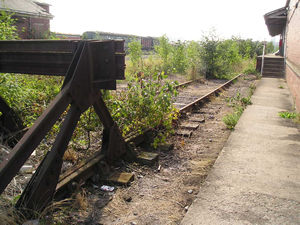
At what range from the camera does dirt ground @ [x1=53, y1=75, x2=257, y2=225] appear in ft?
9.66

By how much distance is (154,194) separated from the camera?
11.5 feet

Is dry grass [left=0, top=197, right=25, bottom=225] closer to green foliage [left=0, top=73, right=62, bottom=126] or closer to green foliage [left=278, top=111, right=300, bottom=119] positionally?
green foliage [left=0, top=73, right=62, bottom=126]

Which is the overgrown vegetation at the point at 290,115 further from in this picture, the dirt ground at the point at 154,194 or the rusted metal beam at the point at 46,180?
the rusted metal beam at the point at 46,180

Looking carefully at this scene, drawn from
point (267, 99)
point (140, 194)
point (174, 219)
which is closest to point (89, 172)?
point (140, 194)

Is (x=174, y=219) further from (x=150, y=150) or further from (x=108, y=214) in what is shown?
(x=150, y=150)

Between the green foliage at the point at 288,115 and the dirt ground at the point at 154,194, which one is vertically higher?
the green foliage at the point at 288,115

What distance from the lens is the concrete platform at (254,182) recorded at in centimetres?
270

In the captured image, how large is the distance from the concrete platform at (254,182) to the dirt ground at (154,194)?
0.97 feet

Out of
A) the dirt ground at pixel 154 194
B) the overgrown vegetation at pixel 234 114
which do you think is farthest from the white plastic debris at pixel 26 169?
the overgrown vegetation at pixel 234 114

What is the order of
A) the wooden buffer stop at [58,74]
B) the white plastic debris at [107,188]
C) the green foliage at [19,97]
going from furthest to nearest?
1. the green foliage at [19,97]
2. the white plastic debris at [107,188]
3. the wooden buffer stop at [58,74]

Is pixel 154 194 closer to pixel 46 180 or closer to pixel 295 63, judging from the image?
pixel 46 180

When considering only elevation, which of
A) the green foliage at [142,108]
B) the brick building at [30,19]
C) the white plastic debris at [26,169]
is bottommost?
the white plastic debris at [26,169]

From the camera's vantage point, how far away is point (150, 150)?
4973 mm

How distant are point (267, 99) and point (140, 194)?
24.0 ft
